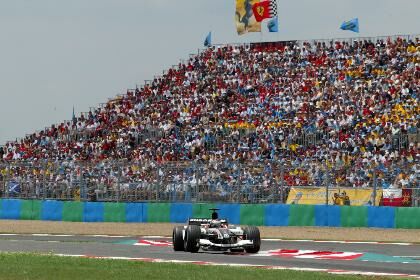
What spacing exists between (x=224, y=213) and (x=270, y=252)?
11.2 meters

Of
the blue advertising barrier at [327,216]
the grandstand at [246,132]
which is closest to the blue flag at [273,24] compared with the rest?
the grandstand at [246,132]

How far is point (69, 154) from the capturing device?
47594 millimetres

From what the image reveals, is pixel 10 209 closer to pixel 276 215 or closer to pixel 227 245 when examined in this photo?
pixel 276 215

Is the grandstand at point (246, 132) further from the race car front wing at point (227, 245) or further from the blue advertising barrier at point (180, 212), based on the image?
the race car front wing at point (227, 245)

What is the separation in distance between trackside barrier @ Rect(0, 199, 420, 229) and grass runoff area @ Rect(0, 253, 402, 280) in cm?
1458

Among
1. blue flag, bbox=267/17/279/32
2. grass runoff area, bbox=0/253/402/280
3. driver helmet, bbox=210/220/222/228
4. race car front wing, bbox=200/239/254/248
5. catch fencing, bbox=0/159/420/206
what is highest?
blue flag, bbox=267/17/279/32

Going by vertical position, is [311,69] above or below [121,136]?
above

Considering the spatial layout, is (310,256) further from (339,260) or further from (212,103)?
(212,103)

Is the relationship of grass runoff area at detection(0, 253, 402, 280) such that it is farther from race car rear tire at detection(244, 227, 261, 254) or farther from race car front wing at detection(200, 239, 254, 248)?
race car rear tire at detection(244, 227, 261, 254)

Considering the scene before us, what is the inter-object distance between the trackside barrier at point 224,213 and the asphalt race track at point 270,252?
5.52m

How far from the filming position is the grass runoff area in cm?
1578

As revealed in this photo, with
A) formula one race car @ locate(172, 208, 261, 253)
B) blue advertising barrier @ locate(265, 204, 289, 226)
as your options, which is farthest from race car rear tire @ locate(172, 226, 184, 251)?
blue advertising barrier @ locate(265, 204, 289, 226)

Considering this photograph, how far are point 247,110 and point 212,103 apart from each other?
2665 millimetres

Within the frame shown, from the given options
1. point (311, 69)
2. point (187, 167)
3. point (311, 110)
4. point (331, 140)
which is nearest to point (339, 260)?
point (187, 167)
